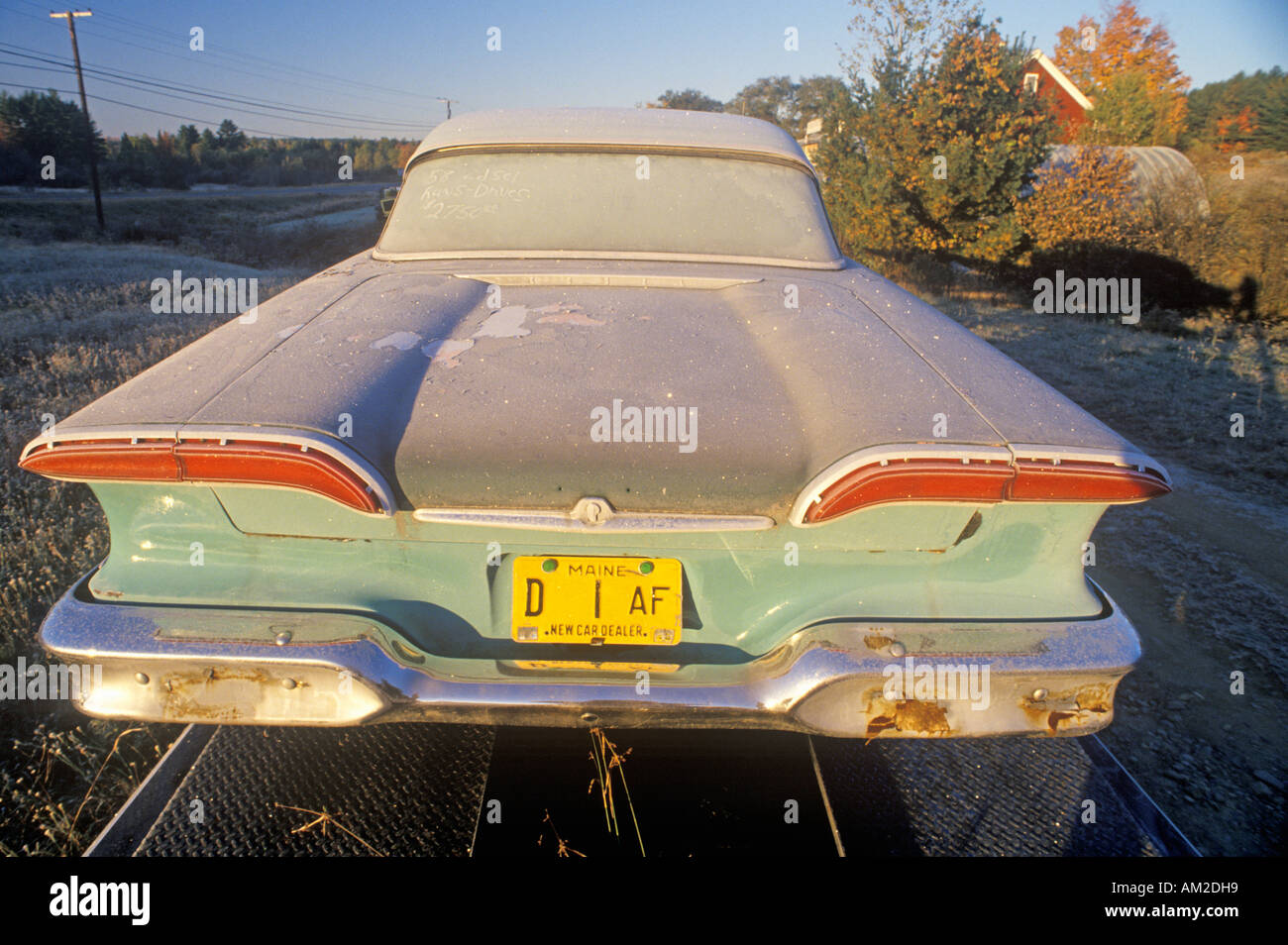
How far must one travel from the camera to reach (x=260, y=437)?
1.53 meters

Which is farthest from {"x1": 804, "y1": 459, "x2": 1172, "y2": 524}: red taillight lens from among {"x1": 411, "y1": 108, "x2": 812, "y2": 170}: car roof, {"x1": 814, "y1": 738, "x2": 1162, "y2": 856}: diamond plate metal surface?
{"x1": 411, "y1": 108, "x2": 812, "y2": 170}: car roof

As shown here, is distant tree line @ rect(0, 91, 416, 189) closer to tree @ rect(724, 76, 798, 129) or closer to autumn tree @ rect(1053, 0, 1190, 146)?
tree @ rect(724, 76, 798, 129)

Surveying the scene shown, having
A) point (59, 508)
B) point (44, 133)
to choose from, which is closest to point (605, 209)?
point (59, 508)

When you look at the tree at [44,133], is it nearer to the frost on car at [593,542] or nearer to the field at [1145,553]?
the field at [1145,553]

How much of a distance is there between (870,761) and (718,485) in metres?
1.16

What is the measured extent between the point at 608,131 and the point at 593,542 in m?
2.17

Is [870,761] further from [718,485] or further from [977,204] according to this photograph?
[977,204]

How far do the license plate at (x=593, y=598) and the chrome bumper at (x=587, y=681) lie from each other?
0.11 m

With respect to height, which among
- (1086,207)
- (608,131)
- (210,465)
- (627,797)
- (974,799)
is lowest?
(974,799)

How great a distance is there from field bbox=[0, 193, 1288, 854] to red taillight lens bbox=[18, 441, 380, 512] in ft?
A: 3.67

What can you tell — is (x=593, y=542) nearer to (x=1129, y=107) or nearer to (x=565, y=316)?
(x=565, y=316)

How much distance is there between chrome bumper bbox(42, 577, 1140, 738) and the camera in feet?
5.22
